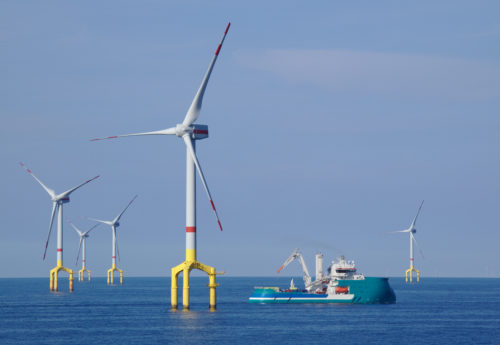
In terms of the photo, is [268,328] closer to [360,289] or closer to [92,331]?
[92,331]

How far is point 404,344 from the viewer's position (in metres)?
116

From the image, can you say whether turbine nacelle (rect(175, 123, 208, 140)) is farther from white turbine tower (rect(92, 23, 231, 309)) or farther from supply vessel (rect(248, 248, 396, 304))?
supply vessel (rect(248, 248, 396, 304))

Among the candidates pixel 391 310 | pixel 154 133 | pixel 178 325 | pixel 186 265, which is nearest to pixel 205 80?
pixel 154 133

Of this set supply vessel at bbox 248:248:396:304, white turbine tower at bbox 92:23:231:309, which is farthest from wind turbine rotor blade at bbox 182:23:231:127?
supply vessel at bbox 248:248:396:304

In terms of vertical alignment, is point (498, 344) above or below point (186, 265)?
below

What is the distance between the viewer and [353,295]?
622 ft

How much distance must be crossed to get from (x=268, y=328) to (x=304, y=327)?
18.1 ft

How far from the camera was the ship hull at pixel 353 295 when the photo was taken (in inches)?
7446

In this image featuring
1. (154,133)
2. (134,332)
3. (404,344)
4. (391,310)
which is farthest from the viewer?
(391,310)

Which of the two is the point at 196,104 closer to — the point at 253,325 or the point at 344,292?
the point at 253,325

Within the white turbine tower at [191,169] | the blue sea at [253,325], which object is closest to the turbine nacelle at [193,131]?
the white turbine tower at [191,169]

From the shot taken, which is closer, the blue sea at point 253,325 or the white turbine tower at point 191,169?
the blue sea at point 253,325

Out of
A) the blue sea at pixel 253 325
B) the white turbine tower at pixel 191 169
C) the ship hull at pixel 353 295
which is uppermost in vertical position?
the white turbine tower at pixel 191 169

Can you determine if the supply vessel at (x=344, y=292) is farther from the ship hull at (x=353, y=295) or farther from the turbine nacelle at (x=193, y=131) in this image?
the turbine nacelle at (x=193, y=131)
